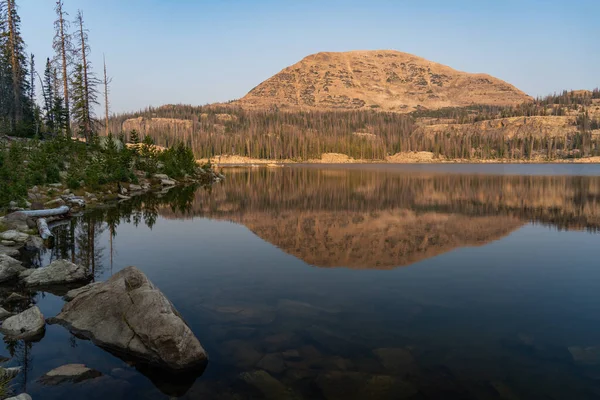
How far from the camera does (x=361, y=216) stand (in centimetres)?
3281

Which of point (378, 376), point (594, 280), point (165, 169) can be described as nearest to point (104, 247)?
point (378, 376)

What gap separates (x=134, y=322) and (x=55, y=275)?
7.09 meters

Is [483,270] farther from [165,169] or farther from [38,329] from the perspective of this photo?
[165,169]

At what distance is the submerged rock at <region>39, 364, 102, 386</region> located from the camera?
8.81 metres

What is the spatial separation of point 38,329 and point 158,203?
95.7 feet

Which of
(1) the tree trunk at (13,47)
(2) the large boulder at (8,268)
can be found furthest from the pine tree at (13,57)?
(2) the large boulder at (8,268)

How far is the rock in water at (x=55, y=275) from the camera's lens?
15148mm

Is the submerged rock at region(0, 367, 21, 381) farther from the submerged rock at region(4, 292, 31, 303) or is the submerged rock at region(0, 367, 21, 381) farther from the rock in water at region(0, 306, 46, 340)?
the submerged rock at region(4, 292, 31, 303)

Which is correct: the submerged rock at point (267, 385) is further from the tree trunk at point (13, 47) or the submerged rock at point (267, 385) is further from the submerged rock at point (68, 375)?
the tree trunk at point (13, 47)

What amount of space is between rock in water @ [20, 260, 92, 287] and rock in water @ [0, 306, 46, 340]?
12.8 ft

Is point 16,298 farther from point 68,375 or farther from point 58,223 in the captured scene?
point 58,223

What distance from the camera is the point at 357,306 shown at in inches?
523

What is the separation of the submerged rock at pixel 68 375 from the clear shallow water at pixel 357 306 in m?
0.25

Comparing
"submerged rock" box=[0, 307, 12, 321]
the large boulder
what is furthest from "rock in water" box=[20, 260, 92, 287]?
"submerged rock" box=[0, 307, 12, 321]
